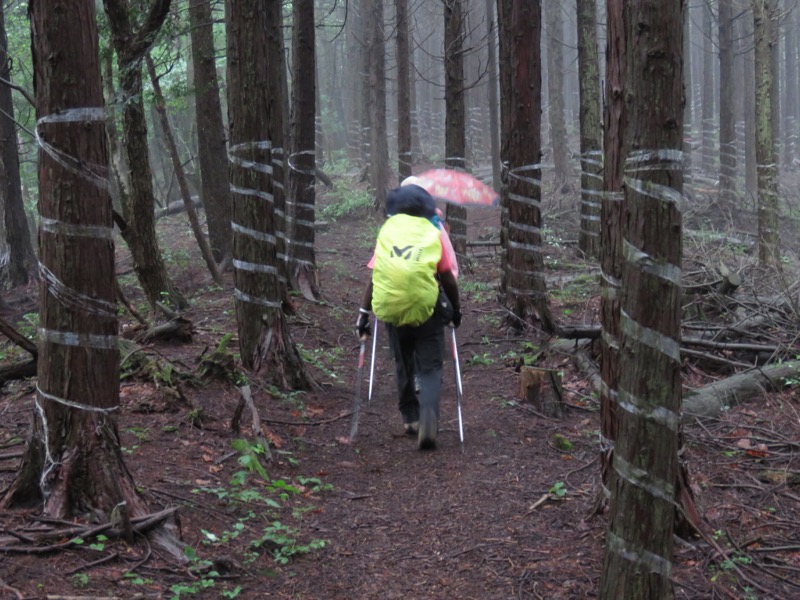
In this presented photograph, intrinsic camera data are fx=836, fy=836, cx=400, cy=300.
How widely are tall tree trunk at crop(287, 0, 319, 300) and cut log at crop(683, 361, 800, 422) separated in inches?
280

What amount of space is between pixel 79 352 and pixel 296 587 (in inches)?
67.7

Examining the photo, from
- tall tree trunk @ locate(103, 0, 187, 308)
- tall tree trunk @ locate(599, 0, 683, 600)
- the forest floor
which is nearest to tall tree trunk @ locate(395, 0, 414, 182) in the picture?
tall tree trunk @ locate(103, 0, 187, 308)

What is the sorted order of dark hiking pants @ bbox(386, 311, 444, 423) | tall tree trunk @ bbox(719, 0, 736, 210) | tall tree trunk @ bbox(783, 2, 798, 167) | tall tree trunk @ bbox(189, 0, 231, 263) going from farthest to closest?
tall tree trunk @ bbox(783, 2, 798, 167) < tall tree trunk @ bbox(719, 0, 736, 210) < tall tree trunk @ bbox(189, 0, 231, 263) < dark hiking pants @ bbox(386, 311, 444, 423)

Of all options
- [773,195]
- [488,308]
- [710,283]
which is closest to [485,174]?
[773,195]

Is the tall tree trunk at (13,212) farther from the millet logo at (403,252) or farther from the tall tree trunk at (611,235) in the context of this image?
the tall tree trunk at (611,235)

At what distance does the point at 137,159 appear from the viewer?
1034 cm

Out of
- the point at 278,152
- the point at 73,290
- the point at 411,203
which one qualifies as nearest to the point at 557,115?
the point at 278,152

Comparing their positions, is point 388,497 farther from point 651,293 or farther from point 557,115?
point 557,115

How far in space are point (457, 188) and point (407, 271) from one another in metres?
5.69

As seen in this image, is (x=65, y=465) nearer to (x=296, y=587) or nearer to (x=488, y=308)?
(x=296, y=587)

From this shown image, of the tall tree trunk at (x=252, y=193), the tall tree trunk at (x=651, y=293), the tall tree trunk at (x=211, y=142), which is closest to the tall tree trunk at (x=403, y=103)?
the tall tree trunk at (x=211, y=142)

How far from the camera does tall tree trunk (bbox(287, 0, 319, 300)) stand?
13289 millimetres

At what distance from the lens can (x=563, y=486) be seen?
611 cm

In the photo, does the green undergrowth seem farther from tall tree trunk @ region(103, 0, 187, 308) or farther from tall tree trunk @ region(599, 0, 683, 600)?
tall tree trunk @ region(103, 0, 187, 308)
